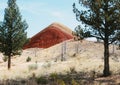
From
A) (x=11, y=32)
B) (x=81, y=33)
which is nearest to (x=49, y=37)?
(x=11, y=32)

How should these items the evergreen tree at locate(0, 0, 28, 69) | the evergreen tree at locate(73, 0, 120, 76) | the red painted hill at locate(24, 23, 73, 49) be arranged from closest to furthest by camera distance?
the evergreen tree at locate(73, 0, 120, 76) < the evergreen tree at locate(0, 0, 28, 69) < the red painted hill at locate(24, 23, 73, 49)

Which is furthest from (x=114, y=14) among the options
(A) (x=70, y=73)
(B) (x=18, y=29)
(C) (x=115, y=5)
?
(B) (x=18, y=29)

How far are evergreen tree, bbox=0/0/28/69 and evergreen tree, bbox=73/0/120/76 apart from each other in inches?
805

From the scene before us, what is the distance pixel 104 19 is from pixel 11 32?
22.6 metres

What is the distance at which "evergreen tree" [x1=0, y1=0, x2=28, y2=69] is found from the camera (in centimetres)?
4647

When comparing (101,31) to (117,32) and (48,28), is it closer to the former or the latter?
(117,32)

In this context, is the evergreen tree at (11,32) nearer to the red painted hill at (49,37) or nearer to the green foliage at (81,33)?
the green foliage at (81,33)

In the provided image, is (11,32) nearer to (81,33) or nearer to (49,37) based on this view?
(81,33)

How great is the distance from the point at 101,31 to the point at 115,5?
2308 millimetres

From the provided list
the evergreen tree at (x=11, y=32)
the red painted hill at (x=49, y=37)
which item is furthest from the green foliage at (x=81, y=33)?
the red painted hill at (x=49, y=37)

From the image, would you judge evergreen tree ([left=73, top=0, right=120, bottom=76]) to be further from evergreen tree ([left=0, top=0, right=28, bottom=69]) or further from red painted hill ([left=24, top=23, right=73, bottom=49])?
red painted hill ([left=24, top=23, right=73, bottom=49])

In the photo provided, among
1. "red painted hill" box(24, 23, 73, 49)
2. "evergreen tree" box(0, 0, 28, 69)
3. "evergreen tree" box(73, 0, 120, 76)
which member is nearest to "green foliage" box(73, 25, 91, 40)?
"evergreen tree" box(73, 0, 120, 76)

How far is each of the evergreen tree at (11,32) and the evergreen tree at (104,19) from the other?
2044cm

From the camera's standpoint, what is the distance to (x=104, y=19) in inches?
1038
